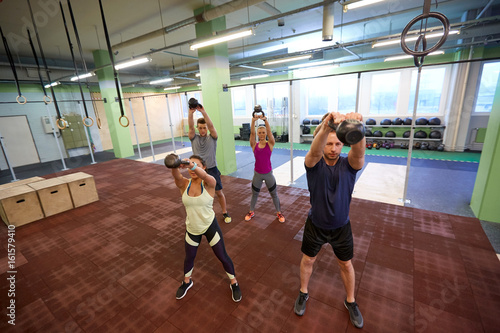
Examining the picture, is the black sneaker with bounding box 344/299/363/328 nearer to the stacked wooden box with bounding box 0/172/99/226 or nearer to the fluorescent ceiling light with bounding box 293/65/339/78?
the stacked wooden box with bounding box 0/172/99/226

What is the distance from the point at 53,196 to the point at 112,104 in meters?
5.98

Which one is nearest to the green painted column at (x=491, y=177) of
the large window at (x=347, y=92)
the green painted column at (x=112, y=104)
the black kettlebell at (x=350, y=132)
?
the black kettlebell at (x=350, y=132)

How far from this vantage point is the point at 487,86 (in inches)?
301

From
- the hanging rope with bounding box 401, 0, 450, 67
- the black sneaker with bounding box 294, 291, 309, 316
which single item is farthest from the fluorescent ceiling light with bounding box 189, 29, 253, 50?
the black sneaker with bounding box 294, 291, 309, 316

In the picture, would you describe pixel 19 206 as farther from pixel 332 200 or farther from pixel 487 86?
pixel 487 86

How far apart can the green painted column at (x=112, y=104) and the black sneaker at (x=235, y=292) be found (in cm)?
899

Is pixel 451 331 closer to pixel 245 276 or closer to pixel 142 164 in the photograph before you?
pixel 245 276

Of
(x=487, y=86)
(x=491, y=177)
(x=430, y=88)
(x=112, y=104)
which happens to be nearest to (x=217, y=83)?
(x=112, y=104)

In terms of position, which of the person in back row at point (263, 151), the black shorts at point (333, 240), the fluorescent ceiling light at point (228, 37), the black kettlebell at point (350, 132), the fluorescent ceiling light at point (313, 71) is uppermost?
the fluorescent ceiling light at point (313, 71)

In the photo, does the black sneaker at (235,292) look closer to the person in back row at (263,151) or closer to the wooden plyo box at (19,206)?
the person in back row at (263,151)

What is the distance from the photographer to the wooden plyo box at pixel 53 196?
180 inches

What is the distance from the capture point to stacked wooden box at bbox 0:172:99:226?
423cm

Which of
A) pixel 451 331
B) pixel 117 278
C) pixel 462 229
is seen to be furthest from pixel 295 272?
pixel 462 229

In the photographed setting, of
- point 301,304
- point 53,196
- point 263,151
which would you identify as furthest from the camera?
point 53,196
